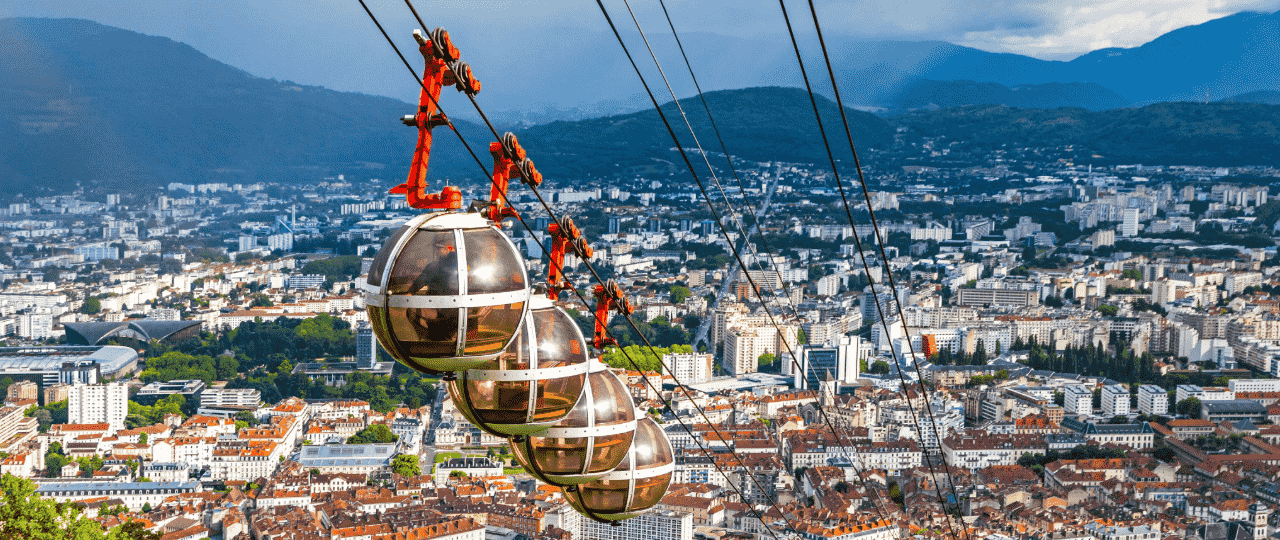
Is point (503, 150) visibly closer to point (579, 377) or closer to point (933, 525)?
point (579, 377)

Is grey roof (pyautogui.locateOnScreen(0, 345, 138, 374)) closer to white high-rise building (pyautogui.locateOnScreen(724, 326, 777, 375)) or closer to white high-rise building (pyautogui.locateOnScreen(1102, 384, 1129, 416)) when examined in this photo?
white high-rise building (pyautogui.locateOnScreen(724, 326, 777, 375))

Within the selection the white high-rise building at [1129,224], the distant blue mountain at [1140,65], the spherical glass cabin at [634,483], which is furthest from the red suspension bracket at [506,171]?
the distant blue mountain at [1140,65]

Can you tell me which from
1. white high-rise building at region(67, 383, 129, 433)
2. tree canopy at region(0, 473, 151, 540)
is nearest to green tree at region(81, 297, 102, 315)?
white high-rise building at region(67, 383, 129, 433)

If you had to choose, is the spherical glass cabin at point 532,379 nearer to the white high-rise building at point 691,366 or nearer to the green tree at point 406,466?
the green tree at point 406,466

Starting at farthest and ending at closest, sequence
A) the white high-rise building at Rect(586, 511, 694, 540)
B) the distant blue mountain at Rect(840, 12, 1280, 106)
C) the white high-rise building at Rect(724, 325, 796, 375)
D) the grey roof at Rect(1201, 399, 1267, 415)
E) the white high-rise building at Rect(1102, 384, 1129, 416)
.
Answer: the distant blue mountain at Rect(840, 12, 1280, 106) < the white high-rise building at Rect(724, 325, 796, 375) < the white high-rise building at Rect(1102, 384, 1129, 416) < the grey roof at Rect(1201, 399, 1267, 415) < the white high-rise building at Rect(586, 511, 694, 540)

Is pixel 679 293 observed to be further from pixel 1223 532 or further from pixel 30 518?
pixel 30 518

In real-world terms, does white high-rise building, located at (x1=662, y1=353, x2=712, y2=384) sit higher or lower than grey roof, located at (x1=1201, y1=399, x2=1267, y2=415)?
higher

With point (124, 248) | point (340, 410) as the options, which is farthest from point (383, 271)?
point (124, 248)
